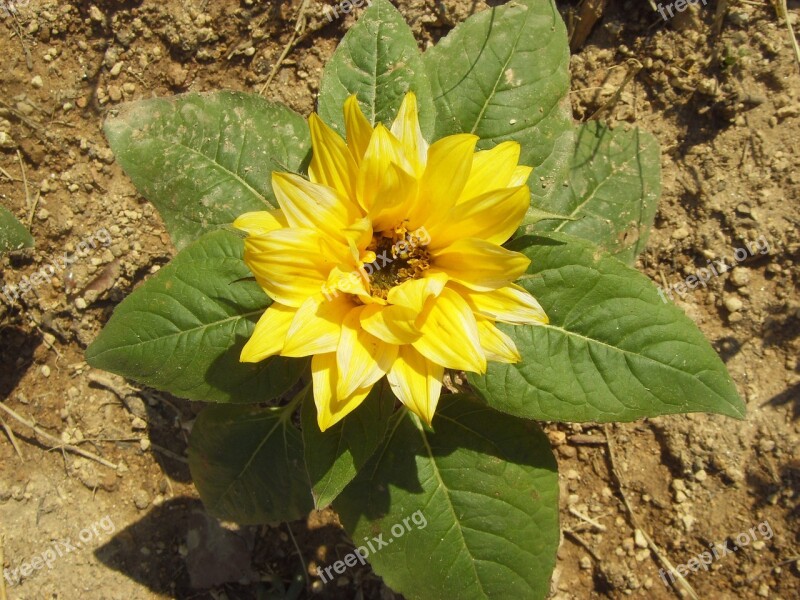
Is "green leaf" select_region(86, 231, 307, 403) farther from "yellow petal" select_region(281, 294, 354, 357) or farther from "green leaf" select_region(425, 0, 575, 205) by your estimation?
"green leaf" select_region(425, 0, 575, 205)

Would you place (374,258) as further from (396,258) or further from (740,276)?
(740,276)

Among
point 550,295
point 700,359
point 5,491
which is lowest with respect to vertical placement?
point 5,491

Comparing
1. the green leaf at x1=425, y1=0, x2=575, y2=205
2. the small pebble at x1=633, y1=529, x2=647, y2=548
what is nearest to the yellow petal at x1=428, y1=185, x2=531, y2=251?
the green leaf at x1=425, y1=0, x2=575, y2=205

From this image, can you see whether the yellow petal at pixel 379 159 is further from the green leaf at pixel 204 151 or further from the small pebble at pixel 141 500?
the small pebble at pixel 141 500

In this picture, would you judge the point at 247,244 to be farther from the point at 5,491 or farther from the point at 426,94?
the point at 5,491

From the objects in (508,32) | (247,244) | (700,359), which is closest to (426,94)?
(508,32)
